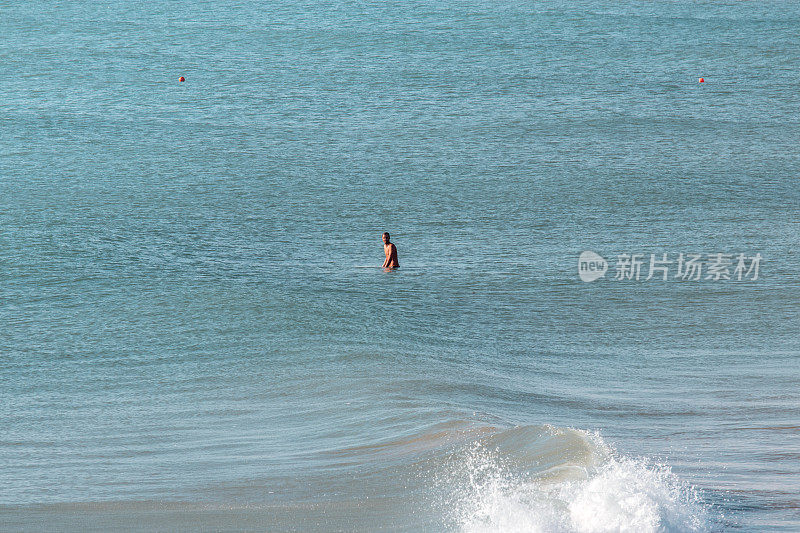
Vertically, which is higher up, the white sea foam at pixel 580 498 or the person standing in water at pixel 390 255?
the person standing in water at pixel 390 255

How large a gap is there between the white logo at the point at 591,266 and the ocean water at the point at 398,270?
0.34m

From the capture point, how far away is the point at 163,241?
19656 millimetres

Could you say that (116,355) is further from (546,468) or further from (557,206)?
(557,206)

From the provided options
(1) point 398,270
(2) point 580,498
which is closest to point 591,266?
(1) point 398,270

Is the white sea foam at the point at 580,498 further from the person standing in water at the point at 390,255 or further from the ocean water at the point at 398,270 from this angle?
the person standing in water at the point at 390,255

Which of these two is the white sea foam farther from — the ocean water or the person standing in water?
the person standing in water

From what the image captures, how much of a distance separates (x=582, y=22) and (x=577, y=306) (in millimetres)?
27814

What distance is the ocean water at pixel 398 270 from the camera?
23.5ft

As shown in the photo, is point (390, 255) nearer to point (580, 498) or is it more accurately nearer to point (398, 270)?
point (398, 270)

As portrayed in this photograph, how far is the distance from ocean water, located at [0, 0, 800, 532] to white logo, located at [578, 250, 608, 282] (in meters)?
0.34

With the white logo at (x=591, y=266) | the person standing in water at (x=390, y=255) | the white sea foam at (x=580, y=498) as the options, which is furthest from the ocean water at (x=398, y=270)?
the white logo at (x=591, y=266)

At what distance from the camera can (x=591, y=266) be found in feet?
60.1

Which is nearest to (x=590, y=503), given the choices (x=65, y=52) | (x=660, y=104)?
(x=660, y=104)

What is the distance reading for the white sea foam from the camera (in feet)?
19.4
